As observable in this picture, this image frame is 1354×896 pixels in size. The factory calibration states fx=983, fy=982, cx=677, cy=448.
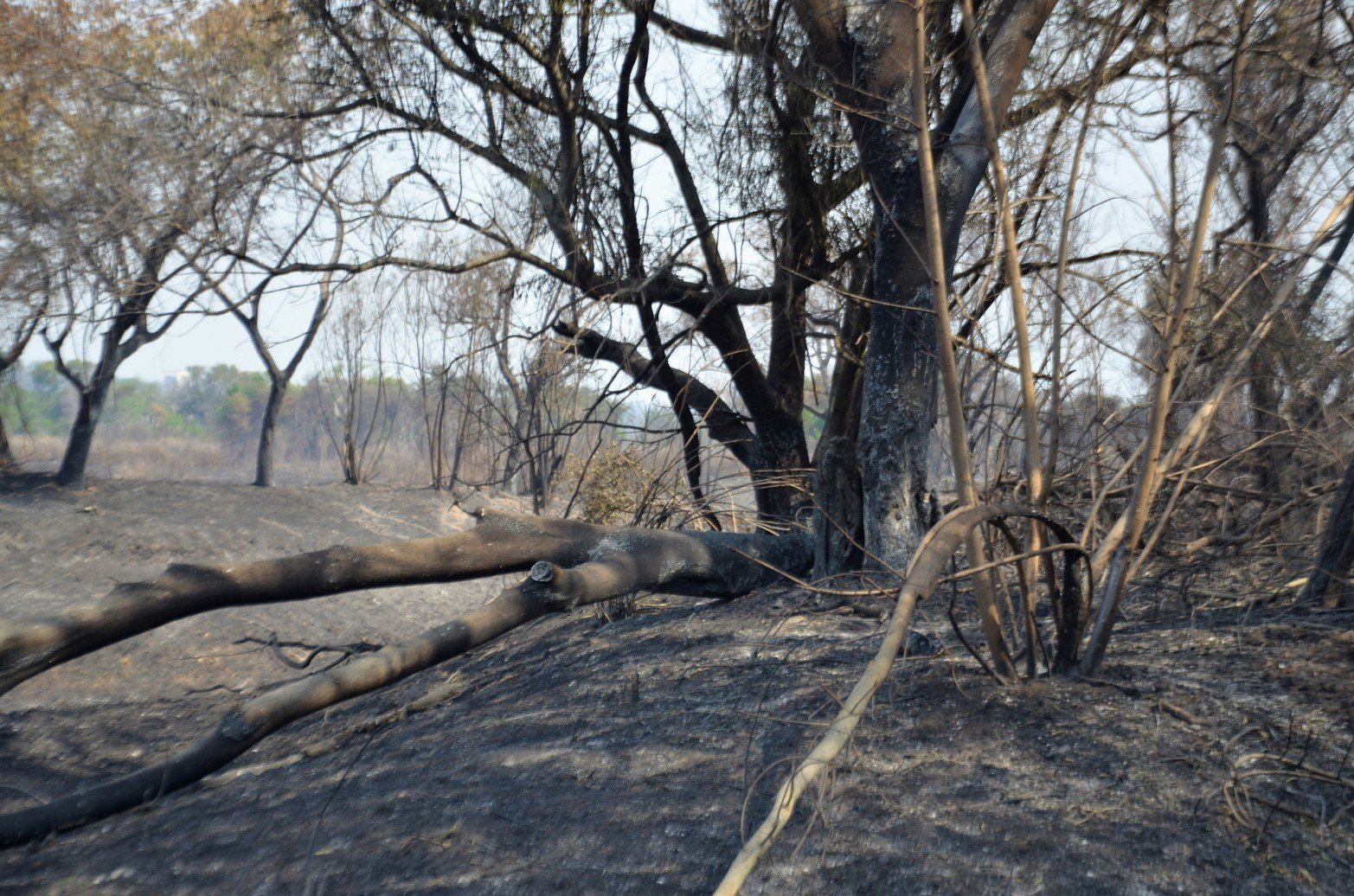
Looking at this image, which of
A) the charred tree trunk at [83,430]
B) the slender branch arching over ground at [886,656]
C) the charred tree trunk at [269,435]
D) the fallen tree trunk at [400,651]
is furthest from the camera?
the charred tree trunk at [269,435]

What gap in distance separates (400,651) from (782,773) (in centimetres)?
132

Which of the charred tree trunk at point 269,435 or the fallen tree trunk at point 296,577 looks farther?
the charred tree trunk at point 269,435

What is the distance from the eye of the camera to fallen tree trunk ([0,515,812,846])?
3.02m

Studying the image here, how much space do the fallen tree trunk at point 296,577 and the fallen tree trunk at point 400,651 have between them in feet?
0.03

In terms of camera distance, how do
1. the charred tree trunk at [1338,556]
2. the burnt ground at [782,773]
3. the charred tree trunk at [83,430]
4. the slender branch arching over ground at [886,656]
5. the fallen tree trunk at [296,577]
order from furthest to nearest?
the charred tree trunk at [83,430] < the charred tree trunk at [1338,556] < the fallen tree trunk at [296,577] < the burnt ground at [782,773] < the slender branch arching over ground at [886,656]

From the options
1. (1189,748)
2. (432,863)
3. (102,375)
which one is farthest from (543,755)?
(102,375)

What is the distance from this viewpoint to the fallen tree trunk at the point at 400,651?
9.91 ft

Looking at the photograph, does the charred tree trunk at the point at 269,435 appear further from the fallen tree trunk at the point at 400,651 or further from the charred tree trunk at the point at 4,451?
the fallen tree trunk at the point at 400,651

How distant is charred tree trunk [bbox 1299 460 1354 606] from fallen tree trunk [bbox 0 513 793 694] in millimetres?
2636

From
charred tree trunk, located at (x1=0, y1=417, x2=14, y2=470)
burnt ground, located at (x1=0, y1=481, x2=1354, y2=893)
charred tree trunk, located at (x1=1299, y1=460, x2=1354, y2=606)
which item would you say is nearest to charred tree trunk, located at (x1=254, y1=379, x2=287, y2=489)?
charred tree trunk, located at (x1=0, y1=417, x2=14, y2=470)

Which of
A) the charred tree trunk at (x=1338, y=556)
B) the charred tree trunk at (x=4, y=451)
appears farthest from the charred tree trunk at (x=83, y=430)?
the charred tree trunk at (x=1338, y=556)

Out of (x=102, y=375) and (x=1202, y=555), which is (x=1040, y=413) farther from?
(x=102, y=375)

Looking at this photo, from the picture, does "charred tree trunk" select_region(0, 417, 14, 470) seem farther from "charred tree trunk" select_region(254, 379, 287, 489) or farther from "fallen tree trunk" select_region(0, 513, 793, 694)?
"fallen tree trunk" select_region(0, 513, 793, 694)

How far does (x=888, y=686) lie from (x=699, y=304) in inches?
173
